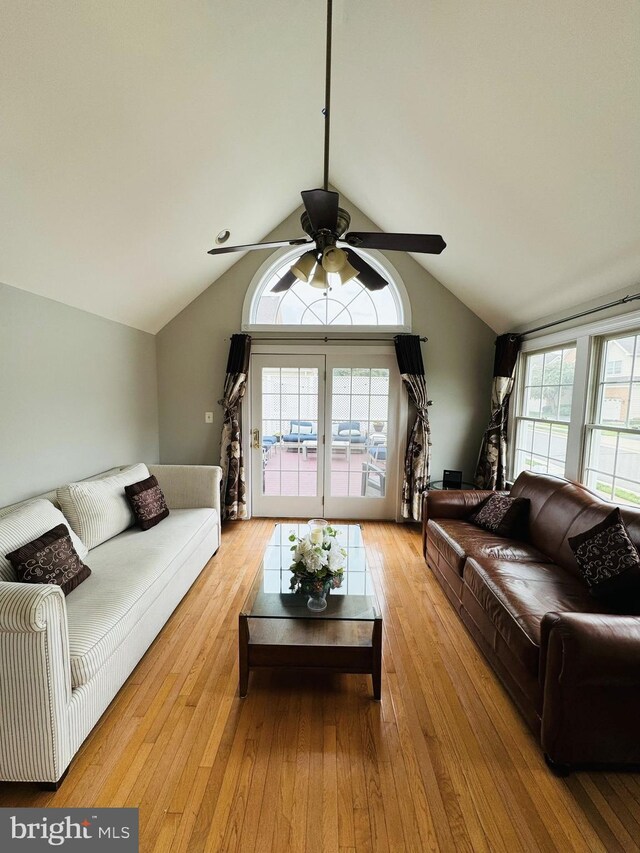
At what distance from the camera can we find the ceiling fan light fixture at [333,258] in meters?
1.87

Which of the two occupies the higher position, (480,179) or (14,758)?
(480,179)

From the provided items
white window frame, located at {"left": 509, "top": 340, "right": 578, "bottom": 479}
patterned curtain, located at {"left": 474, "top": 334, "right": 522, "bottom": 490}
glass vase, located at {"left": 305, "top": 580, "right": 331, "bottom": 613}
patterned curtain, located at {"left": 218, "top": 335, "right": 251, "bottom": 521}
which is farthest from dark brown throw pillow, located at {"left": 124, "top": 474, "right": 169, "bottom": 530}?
white window frame, located at {"left": 509, "top": 340, "right": 578, "bottom": 479}

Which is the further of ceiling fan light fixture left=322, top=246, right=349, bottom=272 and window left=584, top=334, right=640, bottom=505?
window left=584, top=334, right=640, bottom=505

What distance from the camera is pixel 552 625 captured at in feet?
4.64

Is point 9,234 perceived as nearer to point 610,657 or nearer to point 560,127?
point 560,127

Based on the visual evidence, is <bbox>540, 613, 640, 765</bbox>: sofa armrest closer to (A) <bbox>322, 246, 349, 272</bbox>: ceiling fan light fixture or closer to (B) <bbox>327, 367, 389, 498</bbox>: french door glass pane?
(A) <bbox>322, 246, 349, 272</bbox>: ceiling fan light fixture

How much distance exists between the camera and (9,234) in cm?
201

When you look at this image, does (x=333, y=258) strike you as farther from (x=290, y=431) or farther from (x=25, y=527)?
(x=290, y=431)

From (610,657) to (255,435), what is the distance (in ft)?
11.6

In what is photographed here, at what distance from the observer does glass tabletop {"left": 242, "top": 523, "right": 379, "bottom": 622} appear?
1.87m

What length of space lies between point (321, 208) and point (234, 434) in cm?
281

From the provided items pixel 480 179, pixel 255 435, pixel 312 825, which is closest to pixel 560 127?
pixel 480 179

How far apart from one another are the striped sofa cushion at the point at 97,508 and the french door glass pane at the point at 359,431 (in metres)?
2.26

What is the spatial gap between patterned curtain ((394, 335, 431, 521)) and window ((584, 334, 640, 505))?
154 centimetres
